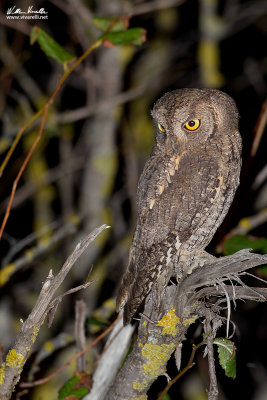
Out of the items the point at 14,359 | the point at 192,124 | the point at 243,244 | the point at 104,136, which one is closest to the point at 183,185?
the point at 192,124

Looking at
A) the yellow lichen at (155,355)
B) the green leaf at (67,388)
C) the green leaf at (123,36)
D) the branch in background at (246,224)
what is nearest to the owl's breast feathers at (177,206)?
the yellow lichen at (155,355)

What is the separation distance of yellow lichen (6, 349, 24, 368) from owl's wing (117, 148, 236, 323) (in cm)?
53

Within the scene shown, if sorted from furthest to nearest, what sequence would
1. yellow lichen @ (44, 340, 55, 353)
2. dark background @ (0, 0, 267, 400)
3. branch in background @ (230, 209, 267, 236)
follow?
1. dark background @ (0, 0, 267, 400)
2. branch in background @ (230, 209, 267, 236)
3. yellow lichen @ (44, 340, 55, 353)

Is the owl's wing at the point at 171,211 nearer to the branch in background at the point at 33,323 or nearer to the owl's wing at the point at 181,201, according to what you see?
the owl's wing at the point at 181,201

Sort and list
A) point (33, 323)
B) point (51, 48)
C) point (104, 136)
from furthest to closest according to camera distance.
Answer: point (104, 136) → point (51, 48) → point (33, 323)

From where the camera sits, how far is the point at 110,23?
184 cm

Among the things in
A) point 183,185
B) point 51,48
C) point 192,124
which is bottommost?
point 183,185

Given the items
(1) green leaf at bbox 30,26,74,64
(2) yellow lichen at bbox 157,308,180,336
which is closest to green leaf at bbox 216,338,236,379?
(2) yellow lichen at bbox 157,308,180,336

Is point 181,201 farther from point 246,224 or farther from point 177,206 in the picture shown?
point 246,224

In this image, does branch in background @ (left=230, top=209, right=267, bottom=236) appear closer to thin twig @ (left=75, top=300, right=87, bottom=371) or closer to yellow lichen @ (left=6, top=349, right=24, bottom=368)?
thin twig @ (left=75, top=300, right=87, bottom=371)

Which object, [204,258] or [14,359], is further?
[204,258]

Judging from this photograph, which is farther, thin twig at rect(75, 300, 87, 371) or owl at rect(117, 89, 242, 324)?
thin twig at rect(75, 300, 87, 371)

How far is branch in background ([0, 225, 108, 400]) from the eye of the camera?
1180 mm

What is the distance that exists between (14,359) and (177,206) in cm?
85
